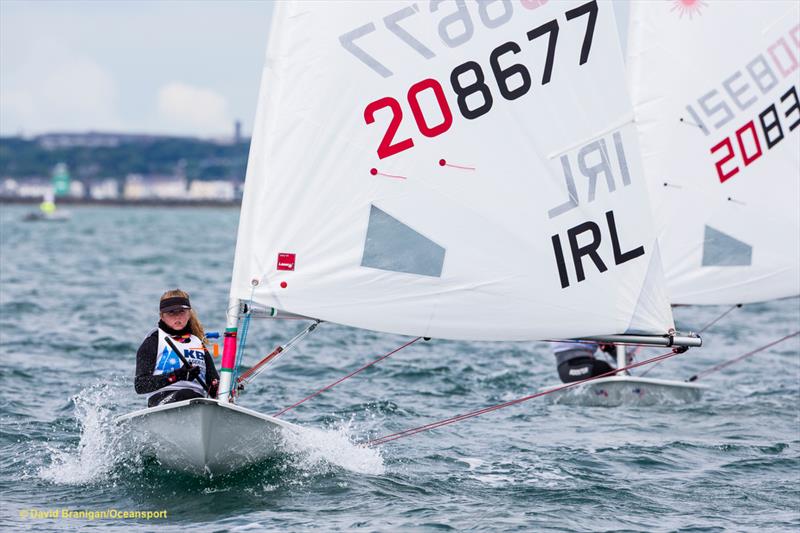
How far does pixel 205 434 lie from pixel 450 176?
7.77 feet

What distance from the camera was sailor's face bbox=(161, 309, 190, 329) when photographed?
8.69m

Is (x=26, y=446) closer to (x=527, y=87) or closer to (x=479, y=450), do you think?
(x=479, y=450)

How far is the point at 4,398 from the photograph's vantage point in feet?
38.9

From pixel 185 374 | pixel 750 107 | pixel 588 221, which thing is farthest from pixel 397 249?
pixel 750 107

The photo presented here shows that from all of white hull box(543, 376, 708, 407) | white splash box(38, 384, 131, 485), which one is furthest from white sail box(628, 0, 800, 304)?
white splash box(38, 384, 131, 485)

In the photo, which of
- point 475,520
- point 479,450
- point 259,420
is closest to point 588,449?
point 479,450

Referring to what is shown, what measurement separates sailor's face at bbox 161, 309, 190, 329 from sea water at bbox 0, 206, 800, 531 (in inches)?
33.1

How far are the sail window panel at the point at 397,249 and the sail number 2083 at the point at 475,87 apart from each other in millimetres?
448

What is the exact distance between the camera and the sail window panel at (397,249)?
26.3 ft

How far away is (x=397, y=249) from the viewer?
8062mm

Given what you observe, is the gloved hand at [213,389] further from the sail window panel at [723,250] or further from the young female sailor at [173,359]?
the sail window panel at [723,250]

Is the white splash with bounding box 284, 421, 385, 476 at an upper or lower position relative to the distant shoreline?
lower

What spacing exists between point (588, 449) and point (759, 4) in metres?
5.53

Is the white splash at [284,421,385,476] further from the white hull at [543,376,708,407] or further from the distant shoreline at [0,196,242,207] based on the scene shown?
the distant shoreline at [0,196,242,207]
